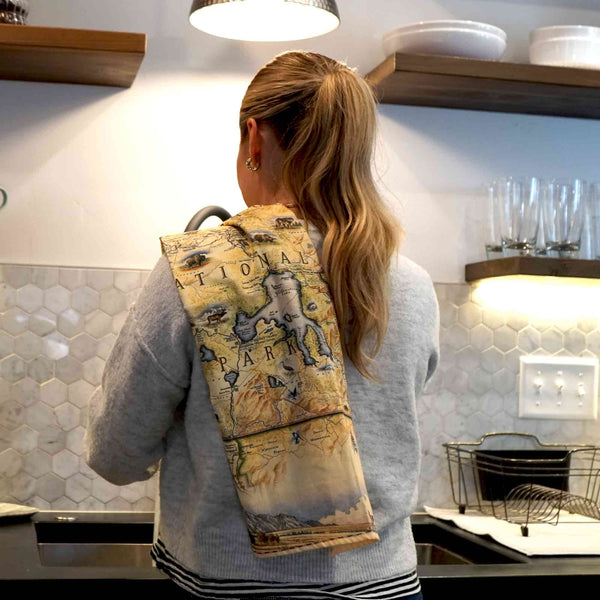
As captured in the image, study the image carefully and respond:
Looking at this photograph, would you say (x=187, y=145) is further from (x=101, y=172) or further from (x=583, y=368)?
(x=583, y=368)

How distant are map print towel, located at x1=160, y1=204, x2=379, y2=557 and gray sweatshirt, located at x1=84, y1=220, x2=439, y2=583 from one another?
0.03 meters

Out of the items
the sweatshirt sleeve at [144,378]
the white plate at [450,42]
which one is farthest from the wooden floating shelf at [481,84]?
the sweatshirt sleeve at [144,378]

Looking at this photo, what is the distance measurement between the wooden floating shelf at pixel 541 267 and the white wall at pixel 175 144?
0.15 m

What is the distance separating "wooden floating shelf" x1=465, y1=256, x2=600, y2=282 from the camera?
1884 mm

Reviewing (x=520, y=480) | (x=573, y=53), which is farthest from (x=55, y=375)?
(x=573, y=53)

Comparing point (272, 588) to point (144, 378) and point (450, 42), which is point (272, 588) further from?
point (450, 42)

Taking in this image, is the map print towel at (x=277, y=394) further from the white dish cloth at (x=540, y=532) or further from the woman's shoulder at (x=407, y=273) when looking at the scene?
the white dish cloth at (x=540, y=532)

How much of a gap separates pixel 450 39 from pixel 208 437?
1163 millimetres

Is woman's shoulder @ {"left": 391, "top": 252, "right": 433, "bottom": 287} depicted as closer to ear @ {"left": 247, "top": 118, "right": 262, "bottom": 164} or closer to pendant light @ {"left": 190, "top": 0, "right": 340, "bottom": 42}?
ear @ {"left": 247, "top": 118, "right": 262, "bottom": 164}

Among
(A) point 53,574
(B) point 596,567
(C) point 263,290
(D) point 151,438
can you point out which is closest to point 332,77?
(C) point 263,290

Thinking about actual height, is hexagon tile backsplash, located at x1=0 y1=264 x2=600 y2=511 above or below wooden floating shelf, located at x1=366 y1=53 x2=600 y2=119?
below

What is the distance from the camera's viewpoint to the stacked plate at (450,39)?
1.88 m

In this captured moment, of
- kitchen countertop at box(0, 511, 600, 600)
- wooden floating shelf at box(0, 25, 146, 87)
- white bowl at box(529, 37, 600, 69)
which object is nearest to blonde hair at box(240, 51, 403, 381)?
kitchen countertop at box(0, 511, 600, 600)

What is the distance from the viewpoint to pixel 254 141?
1.13 m
